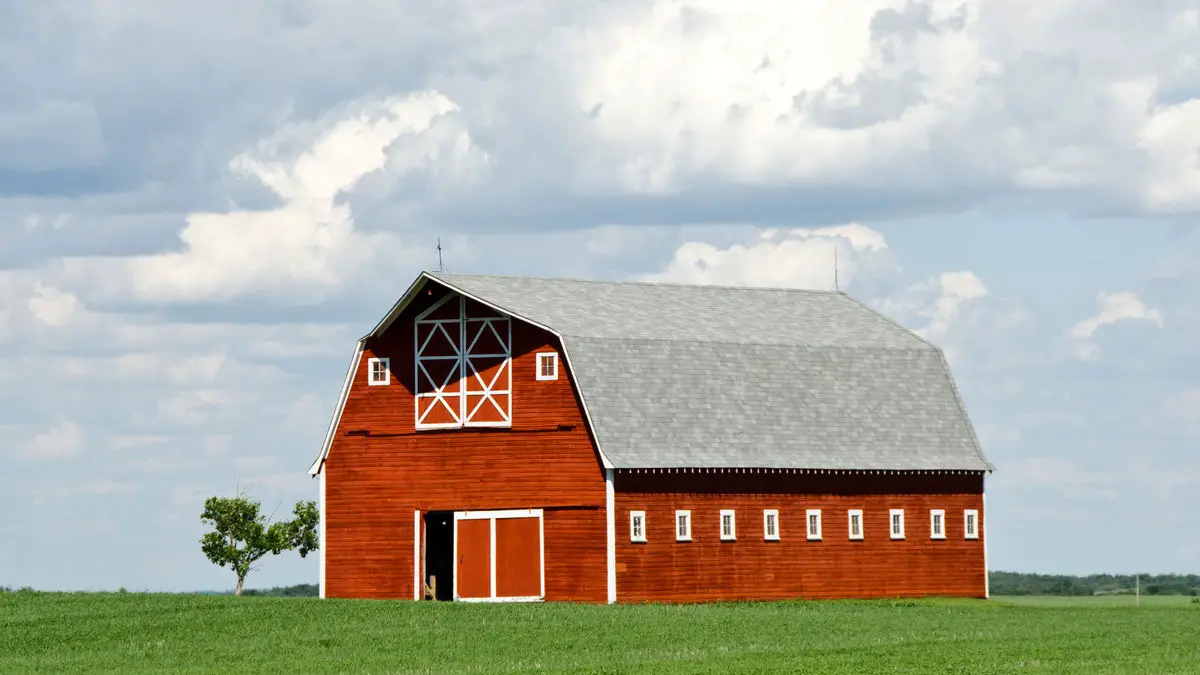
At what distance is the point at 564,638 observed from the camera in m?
42.2

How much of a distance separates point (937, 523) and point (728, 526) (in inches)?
282

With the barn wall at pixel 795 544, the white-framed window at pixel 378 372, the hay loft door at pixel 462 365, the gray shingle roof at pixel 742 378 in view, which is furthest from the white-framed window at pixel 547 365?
the white-framed window at pixel 378 372

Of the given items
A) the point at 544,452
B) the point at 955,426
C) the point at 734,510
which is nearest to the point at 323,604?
→ the point at 544,452

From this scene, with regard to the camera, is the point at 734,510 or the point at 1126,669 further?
the point at 734,510

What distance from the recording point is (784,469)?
5503cm

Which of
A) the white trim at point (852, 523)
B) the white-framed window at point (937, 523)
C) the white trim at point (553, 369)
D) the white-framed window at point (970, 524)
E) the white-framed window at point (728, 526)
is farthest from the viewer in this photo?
the white-framed window at point (970, 524)

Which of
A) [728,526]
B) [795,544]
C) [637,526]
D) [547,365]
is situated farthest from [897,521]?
[547,365]

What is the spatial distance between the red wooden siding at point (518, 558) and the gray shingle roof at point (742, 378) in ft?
9.97

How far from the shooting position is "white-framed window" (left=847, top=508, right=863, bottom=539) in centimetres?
5647


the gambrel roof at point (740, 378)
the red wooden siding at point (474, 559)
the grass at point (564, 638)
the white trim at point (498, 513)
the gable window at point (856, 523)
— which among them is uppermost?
the gambrel roof at point (740, 378)

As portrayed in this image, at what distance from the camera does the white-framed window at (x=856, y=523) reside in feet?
185

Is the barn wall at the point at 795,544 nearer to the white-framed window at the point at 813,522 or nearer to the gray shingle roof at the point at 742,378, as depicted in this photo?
the white-framed window at the point at 813,522

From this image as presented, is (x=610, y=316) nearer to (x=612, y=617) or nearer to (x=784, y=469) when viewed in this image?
(x=784, y=469)

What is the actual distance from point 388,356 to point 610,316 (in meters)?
5.90
